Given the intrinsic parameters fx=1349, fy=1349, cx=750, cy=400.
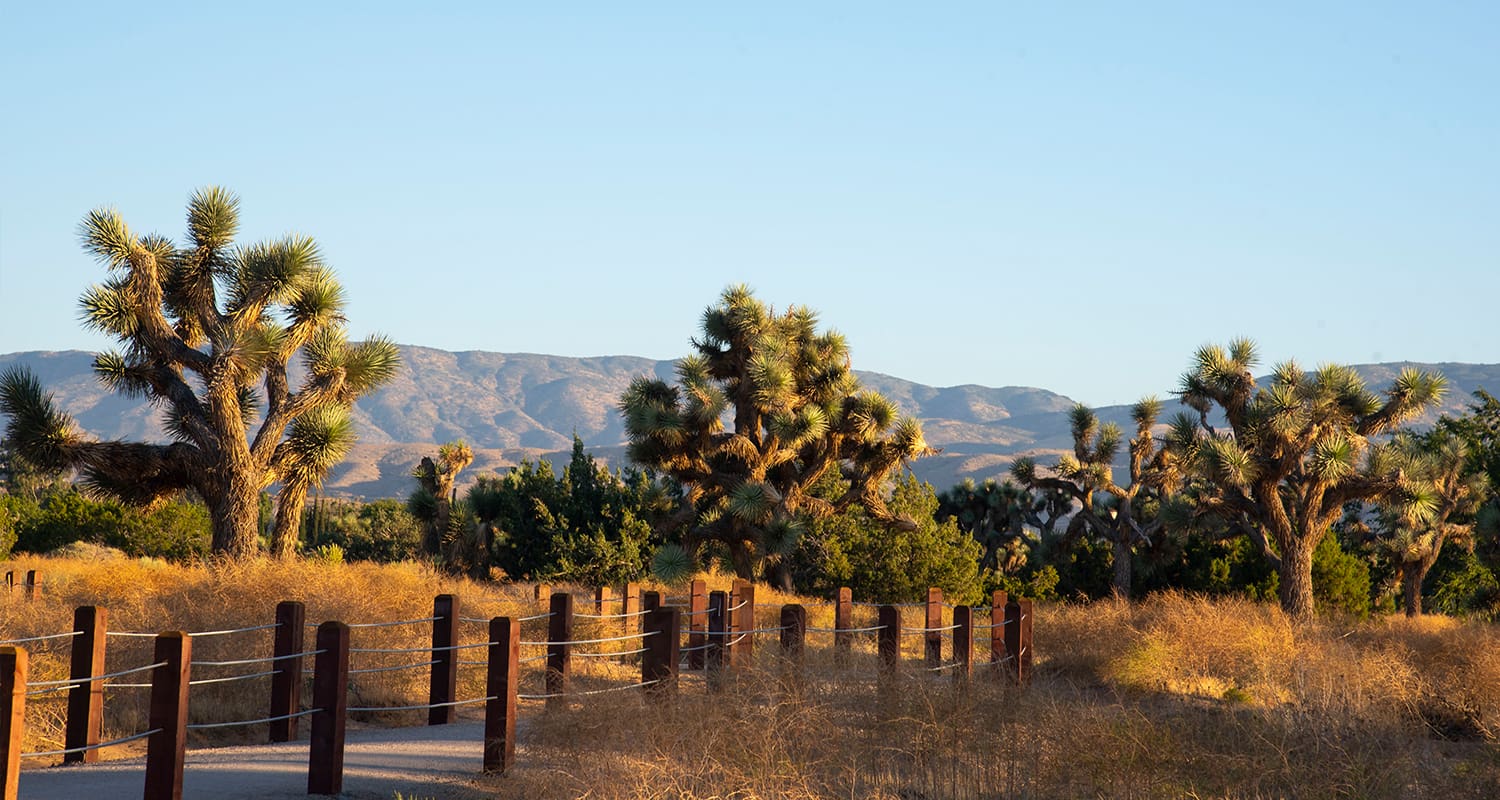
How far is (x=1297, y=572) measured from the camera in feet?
85.1

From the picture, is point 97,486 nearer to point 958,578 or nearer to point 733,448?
point 733,448

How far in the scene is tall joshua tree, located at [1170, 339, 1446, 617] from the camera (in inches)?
991

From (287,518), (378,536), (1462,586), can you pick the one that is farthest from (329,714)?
(1462,586)

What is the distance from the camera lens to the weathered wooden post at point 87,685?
912 cm

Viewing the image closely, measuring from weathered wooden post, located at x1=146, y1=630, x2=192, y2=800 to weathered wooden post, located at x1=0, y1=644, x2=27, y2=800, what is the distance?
2.56 feet

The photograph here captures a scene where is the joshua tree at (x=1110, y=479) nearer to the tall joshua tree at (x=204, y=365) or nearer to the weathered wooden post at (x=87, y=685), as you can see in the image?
the tall joshua tree at (x=204, y=365)

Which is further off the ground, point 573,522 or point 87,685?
point 573,522

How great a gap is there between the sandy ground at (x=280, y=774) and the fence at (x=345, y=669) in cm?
20

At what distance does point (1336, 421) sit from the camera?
2577 cm

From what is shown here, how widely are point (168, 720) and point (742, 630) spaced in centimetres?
652

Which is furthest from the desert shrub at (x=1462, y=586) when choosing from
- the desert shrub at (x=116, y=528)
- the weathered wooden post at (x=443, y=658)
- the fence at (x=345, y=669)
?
the desert shrub at (x=116, y=528)

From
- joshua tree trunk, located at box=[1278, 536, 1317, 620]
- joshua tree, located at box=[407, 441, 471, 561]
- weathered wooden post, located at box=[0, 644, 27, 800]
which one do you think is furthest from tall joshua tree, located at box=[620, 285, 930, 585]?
weathered wooden post, located at box=[0, 644, 27, 800]

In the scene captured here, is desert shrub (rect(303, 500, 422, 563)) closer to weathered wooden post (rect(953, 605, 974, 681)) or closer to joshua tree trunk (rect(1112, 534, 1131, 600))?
joshua tree trunk (rect(1112, 534, 1131, 600))

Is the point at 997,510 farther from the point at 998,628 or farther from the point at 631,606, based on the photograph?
the point at 998,628
